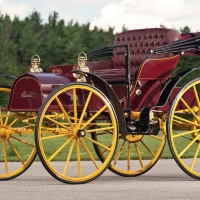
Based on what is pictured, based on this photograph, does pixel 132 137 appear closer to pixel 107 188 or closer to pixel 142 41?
pixel 142 41

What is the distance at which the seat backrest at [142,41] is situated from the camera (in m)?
9.44

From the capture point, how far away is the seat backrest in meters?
9.44

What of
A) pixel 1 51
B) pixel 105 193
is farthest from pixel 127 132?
pixel 1 51

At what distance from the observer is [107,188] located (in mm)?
7730

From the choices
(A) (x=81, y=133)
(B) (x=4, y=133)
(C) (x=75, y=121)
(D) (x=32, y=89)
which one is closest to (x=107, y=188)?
(A) (x=81, y=133)

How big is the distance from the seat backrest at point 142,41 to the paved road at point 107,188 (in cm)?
142

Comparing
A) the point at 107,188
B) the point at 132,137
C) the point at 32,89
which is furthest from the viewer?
the point at 132,137

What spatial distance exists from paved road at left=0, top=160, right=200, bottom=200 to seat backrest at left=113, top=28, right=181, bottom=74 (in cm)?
142

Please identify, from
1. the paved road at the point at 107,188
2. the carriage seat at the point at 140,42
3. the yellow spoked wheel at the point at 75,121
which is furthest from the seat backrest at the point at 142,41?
the paved road at the point at 107,188

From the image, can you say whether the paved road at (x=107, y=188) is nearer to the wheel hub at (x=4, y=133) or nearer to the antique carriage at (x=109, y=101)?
the antique carriage at (x=109, y=101)

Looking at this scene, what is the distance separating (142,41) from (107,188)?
254 cm

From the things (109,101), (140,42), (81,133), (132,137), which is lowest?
(132,137)

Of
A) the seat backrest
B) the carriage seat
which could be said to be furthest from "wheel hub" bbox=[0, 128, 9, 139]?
→ the seat backrest

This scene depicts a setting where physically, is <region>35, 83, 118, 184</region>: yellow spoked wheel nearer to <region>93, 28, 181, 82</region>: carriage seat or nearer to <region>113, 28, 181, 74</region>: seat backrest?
<region>93, 28, 181, 82</region>: carriage seat
